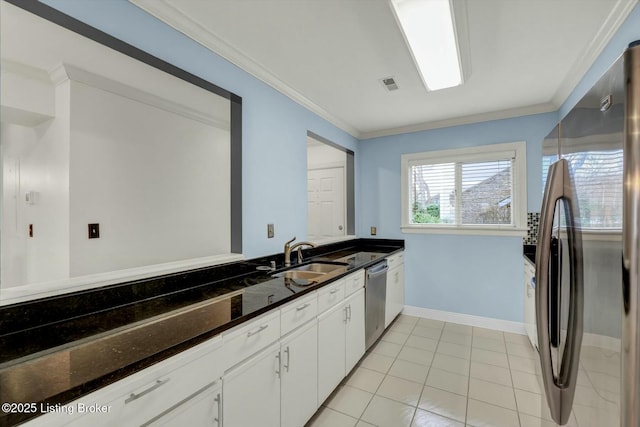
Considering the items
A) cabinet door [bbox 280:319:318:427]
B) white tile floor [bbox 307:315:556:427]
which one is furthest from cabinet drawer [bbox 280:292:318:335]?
white tile floor [bbox 307:315:556:427]

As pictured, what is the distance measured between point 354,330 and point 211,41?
247 centimetres

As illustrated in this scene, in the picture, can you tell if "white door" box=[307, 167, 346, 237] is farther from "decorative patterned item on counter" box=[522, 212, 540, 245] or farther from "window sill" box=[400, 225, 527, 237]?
"decorative patterned item on counter" box=[522, 212, 540, 245]

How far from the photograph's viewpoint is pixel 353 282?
2.36 m

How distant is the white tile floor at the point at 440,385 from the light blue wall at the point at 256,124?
1.34 m

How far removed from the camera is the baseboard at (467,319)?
3.24 metres

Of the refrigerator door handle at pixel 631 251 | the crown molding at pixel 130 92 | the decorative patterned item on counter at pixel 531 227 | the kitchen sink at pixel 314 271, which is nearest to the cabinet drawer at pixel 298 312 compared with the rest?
the kitchen sink at pixel 314 271

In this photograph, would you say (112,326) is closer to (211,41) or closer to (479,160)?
(211,41)

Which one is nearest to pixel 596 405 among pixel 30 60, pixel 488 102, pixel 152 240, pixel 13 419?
pixel 13 419

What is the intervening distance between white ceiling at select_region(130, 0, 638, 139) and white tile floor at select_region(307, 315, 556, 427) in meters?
2.58

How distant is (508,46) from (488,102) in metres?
1.13

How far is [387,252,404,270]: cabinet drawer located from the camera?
10.7ft

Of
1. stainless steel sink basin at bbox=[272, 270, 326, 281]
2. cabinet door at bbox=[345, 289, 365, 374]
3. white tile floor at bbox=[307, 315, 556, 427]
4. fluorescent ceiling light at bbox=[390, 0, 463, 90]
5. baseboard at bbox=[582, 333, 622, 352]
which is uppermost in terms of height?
fluorescent ceiling light at bbox=[390, 0, 463, 90]

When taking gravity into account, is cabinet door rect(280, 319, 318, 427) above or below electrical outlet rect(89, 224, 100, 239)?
below

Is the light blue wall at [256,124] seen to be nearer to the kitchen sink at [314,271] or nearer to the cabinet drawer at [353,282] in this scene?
the kitchen sink at [314,271]
